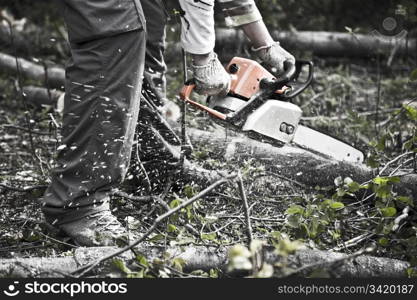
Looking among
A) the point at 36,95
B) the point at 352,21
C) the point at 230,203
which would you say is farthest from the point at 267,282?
the point at 352,21

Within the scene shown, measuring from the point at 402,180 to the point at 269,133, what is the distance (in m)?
0.68

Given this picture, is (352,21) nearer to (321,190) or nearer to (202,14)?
(321,190)

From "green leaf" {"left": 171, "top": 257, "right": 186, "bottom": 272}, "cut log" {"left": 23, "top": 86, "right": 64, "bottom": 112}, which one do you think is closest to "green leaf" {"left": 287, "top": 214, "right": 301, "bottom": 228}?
"green leaf" {"left": 171, "top": 257, "right": 186, "bottom": 272}

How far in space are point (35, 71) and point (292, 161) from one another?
2517mm

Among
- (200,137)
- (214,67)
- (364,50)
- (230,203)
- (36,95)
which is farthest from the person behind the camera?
(364,50)

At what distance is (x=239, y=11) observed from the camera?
2793 millimetres

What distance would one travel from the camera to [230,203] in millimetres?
3039

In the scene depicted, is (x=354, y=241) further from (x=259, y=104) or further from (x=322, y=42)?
(x=322, y=42)

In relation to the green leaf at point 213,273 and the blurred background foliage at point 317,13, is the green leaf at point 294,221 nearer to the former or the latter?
the green leaf at point 213,273

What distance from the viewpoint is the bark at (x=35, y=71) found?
4.70 m

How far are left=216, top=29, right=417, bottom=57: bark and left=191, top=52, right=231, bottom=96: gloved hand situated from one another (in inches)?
109

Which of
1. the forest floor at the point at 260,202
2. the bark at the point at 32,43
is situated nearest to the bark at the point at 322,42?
the forest floor at the point at 260,202

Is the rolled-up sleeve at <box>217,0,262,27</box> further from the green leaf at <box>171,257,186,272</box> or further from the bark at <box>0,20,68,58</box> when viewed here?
the bark at <box>0,20,68,58</box>

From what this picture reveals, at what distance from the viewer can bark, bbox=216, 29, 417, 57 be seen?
5551 millimetres
